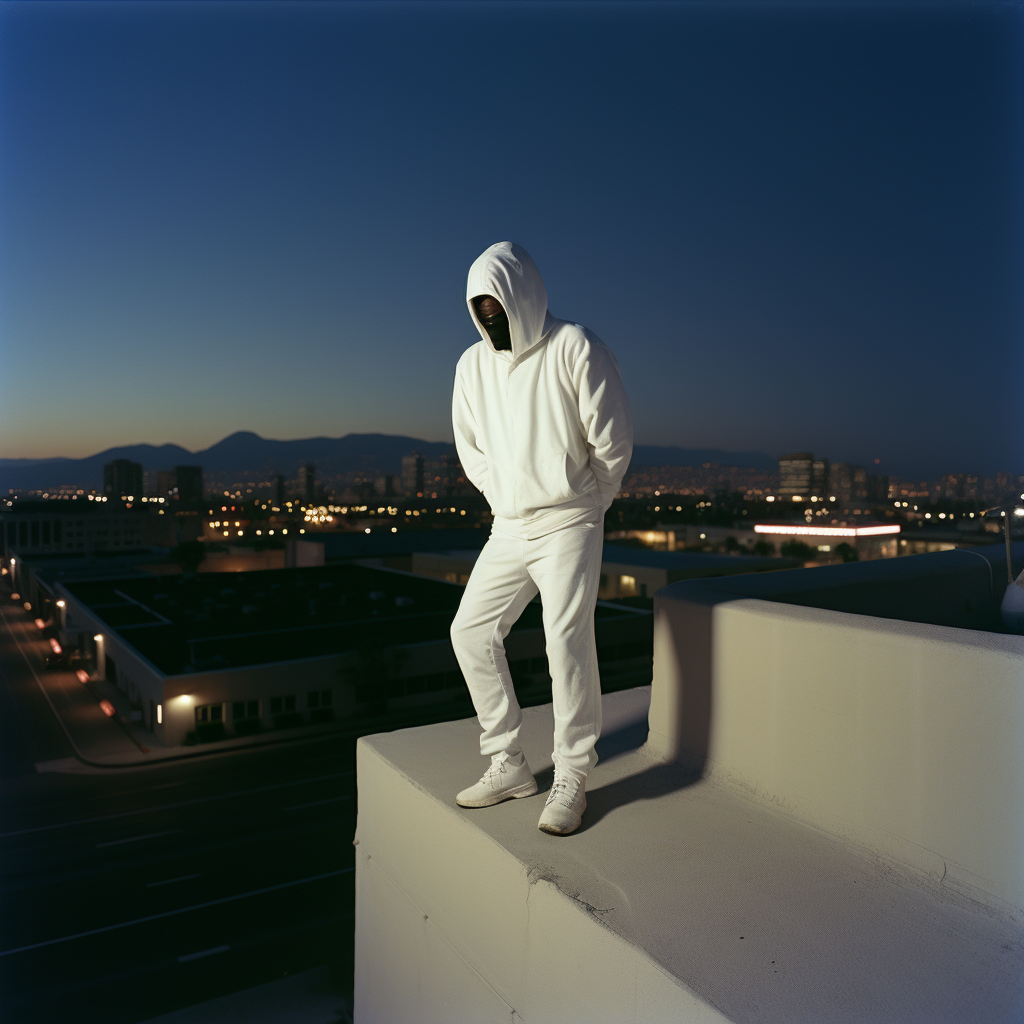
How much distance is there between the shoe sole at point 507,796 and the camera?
295 cm

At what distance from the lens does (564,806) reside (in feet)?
9.00

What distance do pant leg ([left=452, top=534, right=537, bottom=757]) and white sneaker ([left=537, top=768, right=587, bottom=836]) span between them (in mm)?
290

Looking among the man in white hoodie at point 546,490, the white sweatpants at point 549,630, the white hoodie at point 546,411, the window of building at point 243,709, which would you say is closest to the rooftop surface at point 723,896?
the man in white hoodie at point 546,490

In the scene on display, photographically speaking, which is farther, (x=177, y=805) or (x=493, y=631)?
(x=177, y=805)

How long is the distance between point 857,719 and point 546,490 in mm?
1401

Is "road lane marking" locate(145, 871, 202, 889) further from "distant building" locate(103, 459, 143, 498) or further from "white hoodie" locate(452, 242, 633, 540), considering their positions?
"distant building" locate(103, 459, 143, 498)

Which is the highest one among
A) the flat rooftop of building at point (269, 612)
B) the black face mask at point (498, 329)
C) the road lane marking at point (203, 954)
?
the black face mask at point (498, 329)

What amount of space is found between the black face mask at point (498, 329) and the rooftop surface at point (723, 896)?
191 cm

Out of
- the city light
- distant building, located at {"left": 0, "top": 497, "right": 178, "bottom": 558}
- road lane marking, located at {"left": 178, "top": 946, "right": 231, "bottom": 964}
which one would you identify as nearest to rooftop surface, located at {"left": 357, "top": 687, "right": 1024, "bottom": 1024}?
road lane marking, located at {"left": 178, "top": 946, "right": 231, "bottom": 964}

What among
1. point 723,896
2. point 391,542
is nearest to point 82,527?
point 391,542

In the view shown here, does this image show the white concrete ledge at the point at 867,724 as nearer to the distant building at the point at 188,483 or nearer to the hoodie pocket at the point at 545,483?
the hoodie pocket at the point at 545,483

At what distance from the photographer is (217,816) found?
739 inches

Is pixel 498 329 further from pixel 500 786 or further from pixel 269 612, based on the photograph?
pixel 269 612

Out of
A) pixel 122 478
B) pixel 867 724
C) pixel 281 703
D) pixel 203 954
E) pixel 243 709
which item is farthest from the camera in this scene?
pixel 122 478
